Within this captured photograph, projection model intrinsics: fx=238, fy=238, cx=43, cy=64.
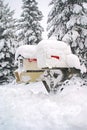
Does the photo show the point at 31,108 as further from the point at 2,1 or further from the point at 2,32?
the point at 2,1

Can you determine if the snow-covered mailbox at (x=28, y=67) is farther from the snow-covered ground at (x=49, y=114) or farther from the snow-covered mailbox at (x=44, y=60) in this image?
the snow-covered ground at (x=49, y=114)

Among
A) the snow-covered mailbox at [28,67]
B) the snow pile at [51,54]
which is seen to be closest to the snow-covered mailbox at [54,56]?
the snow pile at [51,54]

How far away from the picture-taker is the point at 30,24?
2231 centimetres

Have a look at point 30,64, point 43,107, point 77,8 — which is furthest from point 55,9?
point 43,107

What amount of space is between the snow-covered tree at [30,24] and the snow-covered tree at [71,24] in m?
6.54

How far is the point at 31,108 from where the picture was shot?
6.20 m

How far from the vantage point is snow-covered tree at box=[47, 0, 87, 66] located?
1405cm

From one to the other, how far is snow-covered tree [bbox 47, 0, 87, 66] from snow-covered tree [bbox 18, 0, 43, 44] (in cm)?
654

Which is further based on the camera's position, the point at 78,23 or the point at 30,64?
the point at 78,23

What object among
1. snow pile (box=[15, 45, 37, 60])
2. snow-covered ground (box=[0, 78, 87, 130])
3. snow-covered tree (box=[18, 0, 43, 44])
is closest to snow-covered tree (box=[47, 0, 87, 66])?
snow pile (box=[15, 45, 37, 60])

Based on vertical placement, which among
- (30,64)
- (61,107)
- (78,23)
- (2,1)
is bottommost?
(61,107)

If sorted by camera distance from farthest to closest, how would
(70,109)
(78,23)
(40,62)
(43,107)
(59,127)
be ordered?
(78,23) < (40,62) < (43,107) < (70,109) < (59,127)

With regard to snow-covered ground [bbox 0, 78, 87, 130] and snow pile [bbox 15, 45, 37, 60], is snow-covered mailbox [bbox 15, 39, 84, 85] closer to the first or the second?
snow pile [bbox 15, 45, 37, 60]

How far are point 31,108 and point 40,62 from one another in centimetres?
184
